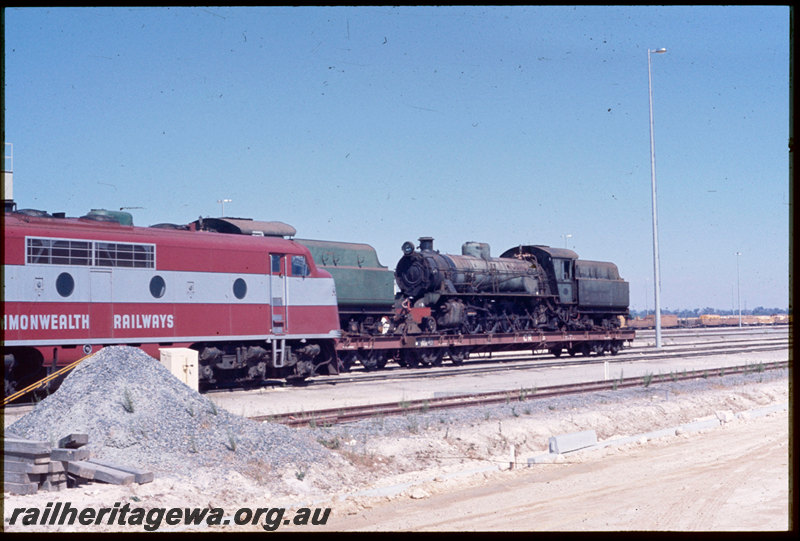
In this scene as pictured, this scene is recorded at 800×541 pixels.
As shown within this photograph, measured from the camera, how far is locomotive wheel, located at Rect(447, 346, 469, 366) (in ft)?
99.0

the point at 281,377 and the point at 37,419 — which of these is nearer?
the point at 37,419

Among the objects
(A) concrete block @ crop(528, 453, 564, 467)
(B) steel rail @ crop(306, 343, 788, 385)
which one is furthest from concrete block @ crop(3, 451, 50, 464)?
(B) steel rail @ crop(306, 343, 788, 385)

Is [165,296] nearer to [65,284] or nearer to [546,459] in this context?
[65,284]

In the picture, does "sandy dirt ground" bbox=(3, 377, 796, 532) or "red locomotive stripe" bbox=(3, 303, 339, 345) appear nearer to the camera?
"sandy dirt ground" bbox=(3, 377, 796, 532)

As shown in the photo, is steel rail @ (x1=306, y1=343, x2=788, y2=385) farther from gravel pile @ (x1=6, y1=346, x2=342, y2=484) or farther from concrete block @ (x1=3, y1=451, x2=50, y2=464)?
concrete block @ (x1=3, y1=451, x2=50, y2=464)

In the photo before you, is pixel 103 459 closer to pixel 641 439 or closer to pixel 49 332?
pixel 49 332

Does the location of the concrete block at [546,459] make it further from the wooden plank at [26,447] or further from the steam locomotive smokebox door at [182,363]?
the steam locomotive smokebox door at [182,363]

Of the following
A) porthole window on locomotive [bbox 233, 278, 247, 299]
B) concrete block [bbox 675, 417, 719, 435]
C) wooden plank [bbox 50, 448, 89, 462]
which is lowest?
concrete block [bbox 675, 417, 719, 435]

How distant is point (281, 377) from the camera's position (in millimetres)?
21891

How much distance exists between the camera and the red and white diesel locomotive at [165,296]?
16.4 m

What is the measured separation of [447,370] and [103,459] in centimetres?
1743

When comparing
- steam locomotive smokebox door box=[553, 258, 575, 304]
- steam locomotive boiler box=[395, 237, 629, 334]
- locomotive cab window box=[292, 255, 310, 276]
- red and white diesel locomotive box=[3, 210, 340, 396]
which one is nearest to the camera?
red and white diesel locomotive box=[3, 210, 340, 396]

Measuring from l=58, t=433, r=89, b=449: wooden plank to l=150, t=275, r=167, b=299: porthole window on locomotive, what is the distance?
886 centimetres
